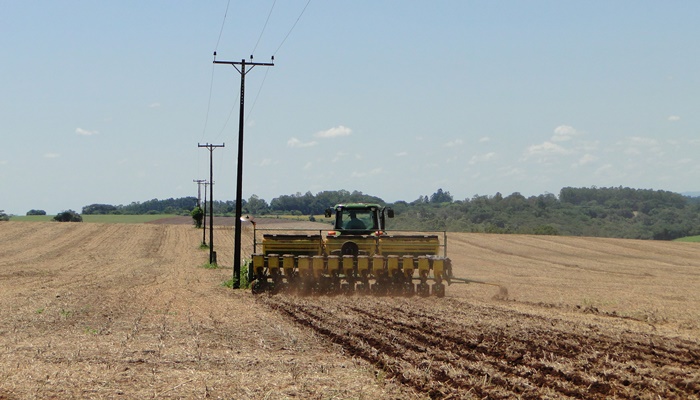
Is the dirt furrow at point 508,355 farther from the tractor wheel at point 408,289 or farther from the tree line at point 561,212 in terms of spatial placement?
the tree line at point 561,212

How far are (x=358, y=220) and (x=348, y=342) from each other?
41.4 feet

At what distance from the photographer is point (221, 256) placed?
54.5 meters

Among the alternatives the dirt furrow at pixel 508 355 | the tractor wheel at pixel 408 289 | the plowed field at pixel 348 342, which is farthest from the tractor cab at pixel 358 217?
the dirt furrow at pixel 508 355

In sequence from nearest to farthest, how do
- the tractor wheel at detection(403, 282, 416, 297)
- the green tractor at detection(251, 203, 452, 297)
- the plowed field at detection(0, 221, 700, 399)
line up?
the plowed field at detection(0, 221, 700, 399)
the tractor wheel at detection(403, 282, 416, 297)
the green tractor at detection(251, 203, 452, 297)

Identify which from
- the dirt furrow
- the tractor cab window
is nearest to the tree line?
the tractor cab window

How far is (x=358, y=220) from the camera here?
25.2 m

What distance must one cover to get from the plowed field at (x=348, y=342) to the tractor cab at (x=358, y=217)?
3.33m

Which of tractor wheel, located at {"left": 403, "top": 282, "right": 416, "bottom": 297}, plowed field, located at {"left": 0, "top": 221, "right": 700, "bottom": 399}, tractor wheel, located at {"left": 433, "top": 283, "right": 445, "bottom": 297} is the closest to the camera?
plowed field, located at {"left": 0, "top": 221, "right": 700, "bottom": 399}

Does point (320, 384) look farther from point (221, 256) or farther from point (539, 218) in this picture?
point (539, 218)

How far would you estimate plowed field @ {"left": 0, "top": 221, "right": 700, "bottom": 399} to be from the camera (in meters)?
9.20

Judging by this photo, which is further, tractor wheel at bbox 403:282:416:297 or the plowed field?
tractor wheel at bbox 403:282:416:297

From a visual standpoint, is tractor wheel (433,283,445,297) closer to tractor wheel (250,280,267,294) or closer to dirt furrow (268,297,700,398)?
dirt furrow (268,297,700,398)

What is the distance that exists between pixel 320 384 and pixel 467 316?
7597mm

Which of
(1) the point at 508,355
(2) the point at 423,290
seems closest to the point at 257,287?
(2) the point at 423,290
